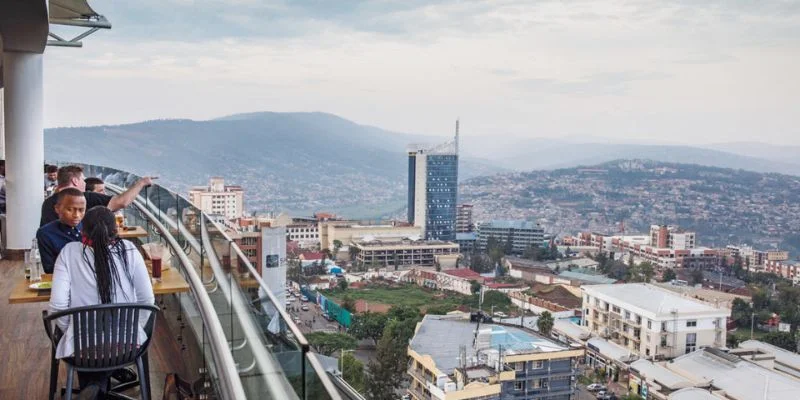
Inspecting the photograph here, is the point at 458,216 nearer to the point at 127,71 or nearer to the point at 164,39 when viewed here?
the point at 127,71

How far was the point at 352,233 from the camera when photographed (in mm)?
43500

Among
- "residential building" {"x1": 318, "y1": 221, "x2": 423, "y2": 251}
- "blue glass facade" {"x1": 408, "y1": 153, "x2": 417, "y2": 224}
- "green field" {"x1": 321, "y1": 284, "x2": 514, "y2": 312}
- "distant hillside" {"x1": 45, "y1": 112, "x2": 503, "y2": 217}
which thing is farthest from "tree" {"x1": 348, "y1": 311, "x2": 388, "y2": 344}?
"blue glass facade" {"x1": 408, "y1": 153, "x2": 417, "y2": 224}

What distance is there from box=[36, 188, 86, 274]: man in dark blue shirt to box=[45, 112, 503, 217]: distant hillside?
46.4 m

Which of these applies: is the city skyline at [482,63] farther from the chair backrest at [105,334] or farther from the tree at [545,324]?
the chair backrest at [105,334]

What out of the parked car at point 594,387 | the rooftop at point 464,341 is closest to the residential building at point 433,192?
the rooftop at point 464,341

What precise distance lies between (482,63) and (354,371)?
68577mm

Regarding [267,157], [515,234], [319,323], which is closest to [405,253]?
[515,234]

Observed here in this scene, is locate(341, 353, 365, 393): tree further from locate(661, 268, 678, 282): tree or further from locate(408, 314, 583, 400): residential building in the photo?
locate(661, 268, 678, 282): tree

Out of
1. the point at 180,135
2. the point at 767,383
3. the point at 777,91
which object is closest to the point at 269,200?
the point at 180,135

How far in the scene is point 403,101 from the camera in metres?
84.1

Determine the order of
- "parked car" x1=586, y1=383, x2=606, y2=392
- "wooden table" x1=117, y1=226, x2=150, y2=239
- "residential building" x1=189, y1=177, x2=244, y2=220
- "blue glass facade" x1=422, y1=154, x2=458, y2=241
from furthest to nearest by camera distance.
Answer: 1. "blue glass facade" x1=422, y1=154, x2=458, y2=241
2. "residential building" x1=189, y1=177, x2=244, y2=220
3. "parked car" x1=586, y1=383, x2=606, y2=392
4. "wooden table" x1=117, y1=226, x2=150, y2=239

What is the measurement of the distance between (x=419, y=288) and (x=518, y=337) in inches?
558

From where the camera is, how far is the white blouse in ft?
5.24

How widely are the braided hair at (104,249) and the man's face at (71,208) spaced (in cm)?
A: 40
